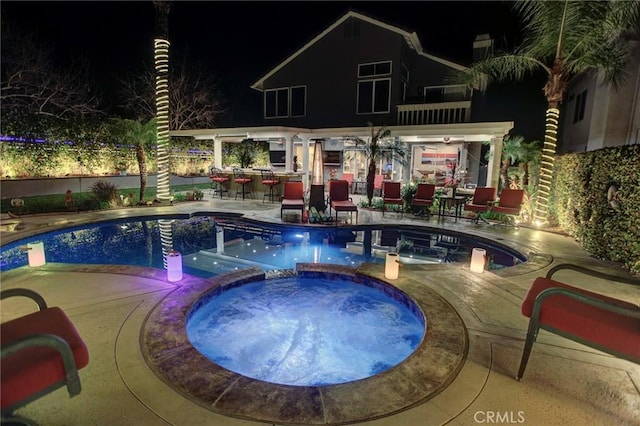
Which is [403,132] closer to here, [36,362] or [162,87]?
[162,87]

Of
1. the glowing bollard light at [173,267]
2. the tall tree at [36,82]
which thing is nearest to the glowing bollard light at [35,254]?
the glowing bollard light at [173,267]

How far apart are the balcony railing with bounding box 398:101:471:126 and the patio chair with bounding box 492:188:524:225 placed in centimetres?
490

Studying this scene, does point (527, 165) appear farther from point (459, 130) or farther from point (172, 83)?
point (172, 83)

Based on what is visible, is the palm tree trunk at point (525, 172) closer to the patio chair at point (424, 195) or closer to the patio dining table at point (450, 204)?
the patio dining table at point (450, 204)

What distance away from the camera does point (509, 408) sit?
2.38 meters

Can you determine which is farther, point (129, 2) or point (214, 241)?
point (129, 2)

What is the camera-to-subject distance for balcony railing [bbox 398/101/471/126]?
12930 mm

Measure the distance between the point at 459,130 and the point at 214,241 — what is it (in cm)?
882

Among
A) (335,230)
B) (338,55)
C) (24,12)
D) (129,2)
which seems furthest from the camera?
(129,2)

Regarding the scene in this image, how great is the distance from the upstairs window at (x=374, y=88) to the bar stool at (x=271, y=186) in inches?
211

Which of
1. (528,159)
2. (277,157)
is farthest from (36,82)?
(528,159)

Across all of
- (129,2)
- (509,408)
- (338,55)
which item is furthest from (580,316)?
(129,2)

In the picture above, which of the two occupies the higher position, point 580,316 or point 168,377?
point 580,316

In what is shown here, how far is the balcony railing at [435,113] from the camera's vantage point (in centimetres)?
1293
